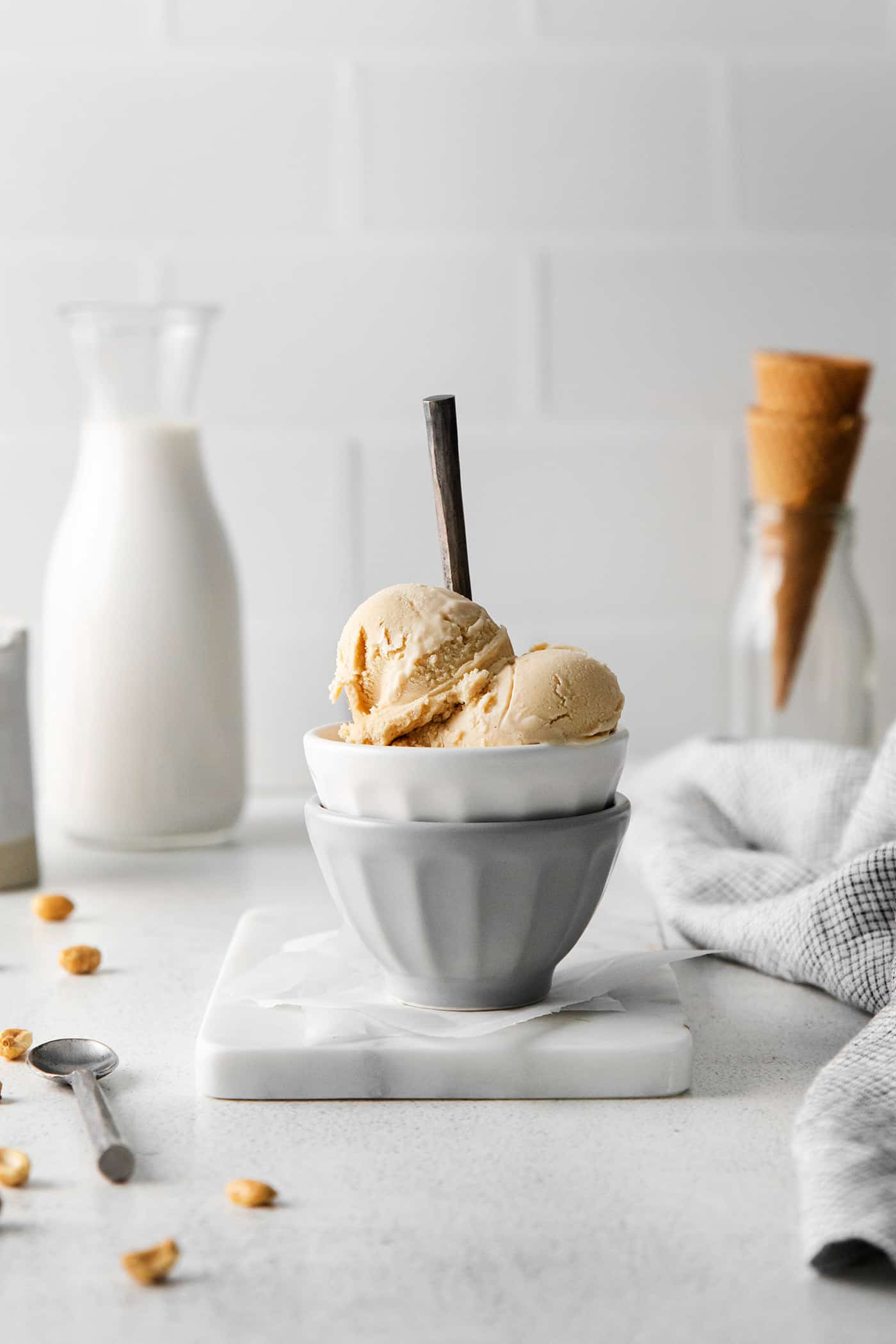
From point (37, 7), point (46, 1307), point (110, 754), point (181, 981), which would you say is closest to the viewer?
point (46, 1307)

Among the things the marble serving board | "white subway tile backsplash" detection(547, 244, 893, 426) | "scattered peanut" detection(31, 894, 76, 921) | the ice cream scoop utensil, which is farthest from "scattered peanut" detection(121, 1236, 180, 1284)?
"white subway tile backsplash" detection(547, 244, 893, 426)

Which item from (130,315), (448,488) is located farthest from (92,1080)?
(130,315)

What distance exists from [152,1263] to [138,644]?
644 millimetres

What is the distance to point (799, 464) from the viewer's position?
115 cm

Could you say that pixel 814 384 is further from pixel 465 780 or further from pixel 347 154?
pixel 465 780

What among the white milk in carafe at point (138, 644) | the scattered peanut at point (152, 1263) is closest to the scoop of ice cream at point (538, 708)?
the scattered peanut at point (152, 1263)

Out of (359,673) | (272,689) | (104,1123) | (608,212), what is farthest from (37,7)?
(104,1123)

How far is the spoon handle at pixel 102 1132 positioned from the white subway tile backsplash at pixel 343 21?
Answer: 0.98 meters

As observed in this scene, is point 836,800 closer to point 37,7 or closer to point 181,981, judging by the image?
point 181,981

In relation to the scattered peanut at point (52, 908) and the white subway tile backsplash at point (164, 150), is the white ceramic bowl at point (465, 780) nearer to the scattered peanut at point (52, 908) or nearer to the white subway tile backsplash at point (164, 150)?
the scattered peanut at point (52, 908)

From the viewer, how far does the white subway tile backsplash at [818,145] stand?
1258 millimetres

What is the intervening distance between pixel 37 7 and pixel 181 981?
916 millimetres

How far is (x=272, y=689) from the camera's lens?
51.4 inches

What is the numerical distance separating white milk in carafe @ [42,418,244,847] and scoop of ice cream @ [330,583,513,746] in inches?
17.9
